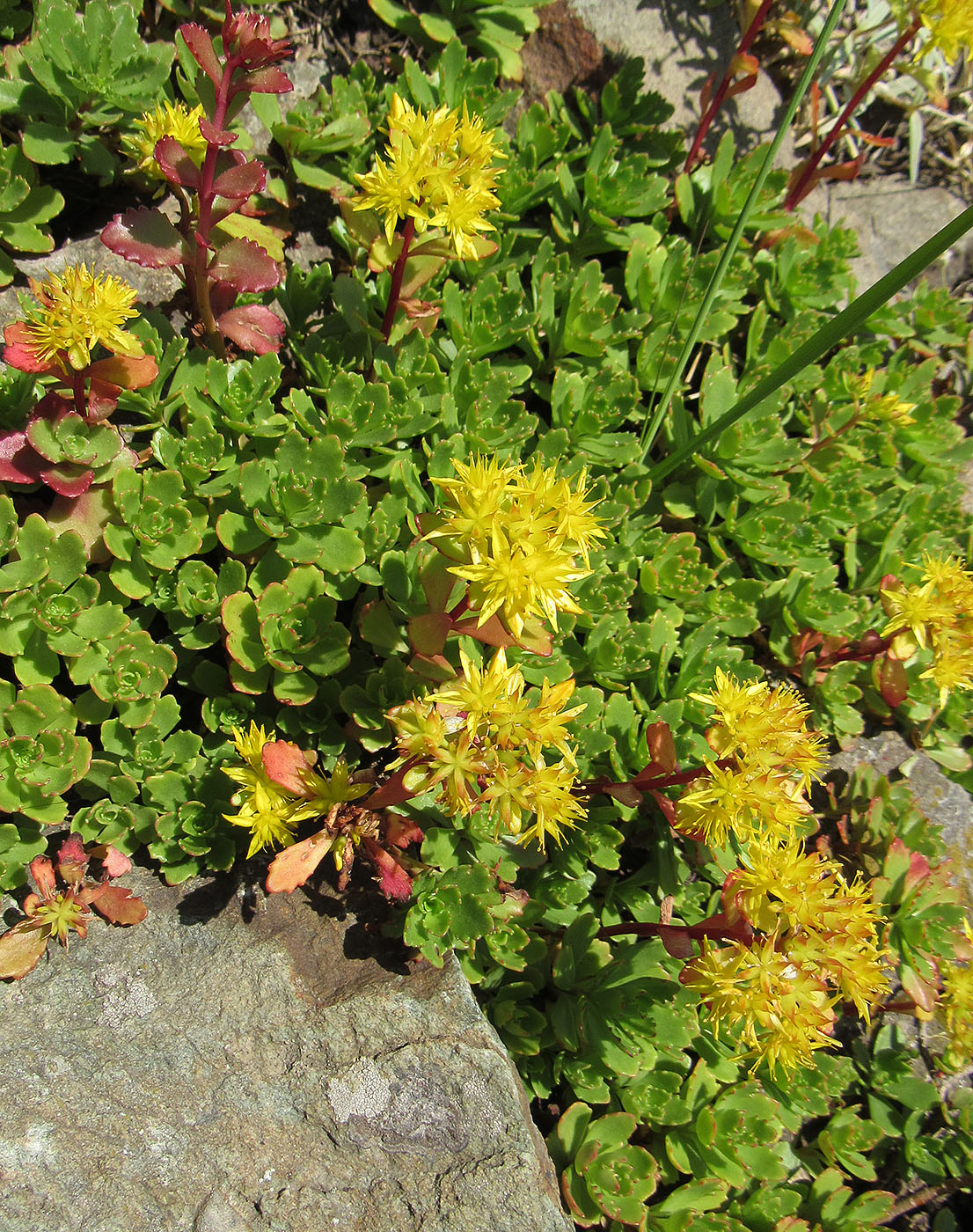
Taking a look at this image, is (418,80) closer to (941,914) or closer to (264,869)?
(264,869)

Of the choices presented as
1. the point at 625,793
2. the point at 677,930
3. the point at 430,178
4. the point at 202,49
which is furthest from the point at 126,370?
the point at 677,930

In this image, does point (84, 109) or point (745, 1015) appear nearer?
point (745, 1015)

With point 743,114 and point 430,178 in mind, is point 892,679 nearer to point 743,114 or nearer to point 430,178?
point 430,178

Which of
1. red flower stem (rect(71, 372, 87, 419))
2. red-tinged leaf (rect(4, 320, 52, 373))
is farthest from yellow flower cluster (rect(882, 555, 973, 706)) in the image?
red-tinged leaf (rect(4, 320, 52, 373))

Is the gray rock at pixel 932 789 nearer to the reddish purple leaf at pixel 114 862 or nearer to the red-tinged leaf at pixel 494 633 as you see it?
the red-tinged leaf at pixel 494 633

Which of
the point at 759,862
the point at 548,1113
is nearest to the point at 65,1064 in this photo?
the point at 548,1113

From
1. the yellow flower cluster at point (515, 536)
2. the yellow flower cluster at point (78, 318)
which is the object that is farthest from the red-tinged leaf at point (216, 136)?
the yellow flower cluster at point (515, 536)

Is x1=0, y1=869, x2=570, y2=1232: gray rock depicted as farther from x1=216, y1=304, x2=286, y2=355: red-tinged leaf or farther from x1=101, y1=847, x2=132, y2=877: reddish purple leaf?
x1=216, y1=304, x2=286, y2=355: red-tinged leaf
